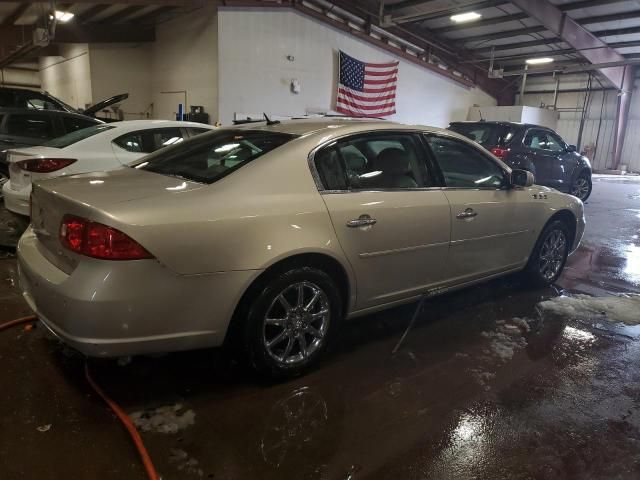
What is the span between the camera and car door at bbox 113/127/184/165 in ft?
17.2

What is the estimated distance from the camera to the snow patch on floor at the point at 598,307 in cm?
387

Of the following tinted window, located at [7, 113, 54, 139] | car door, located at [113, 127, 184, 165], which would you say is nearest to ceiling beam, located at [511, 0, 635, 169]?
car door, located at [113, 127, 184, 165]

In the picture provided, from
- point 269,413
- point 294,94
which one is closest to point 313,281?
point 269,413

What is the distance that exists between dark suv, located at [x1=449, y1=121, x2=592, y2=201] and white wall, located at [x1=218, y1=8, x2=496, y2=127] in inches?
203

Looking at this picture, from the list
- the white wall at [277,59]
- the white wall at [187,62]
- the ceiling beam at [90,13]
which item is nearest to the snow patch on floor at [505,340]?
the white wall at [277,59]

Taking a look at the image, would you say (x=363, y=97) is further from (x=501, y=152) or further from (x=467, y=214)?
(x=467, y=214)

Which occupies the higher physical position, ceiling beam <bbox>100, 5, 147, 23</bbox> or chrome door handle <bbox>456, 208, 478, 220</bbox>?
ceiling beam <bbox>100, 5, 147, 23</bbox>

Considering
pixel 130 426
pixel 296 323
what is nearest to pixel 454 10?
pixel 296 323

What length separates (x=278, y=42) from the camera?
40.7 feet

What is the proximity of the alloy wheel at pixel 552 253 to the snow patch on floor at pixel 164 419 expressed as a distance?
3.36m

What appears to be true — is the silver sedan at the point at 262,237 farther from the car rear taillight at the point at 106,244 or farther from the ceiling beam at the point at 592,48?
the ceiling beam at the point at 592,48

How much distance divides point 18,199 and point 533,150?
26.3 feet

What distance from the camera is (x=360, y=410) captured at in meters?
2.41

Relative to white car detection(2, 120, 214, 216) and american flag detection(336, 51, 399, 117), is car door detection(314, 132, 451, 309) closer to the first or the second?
white car detection(2, 120, 214, 216)
